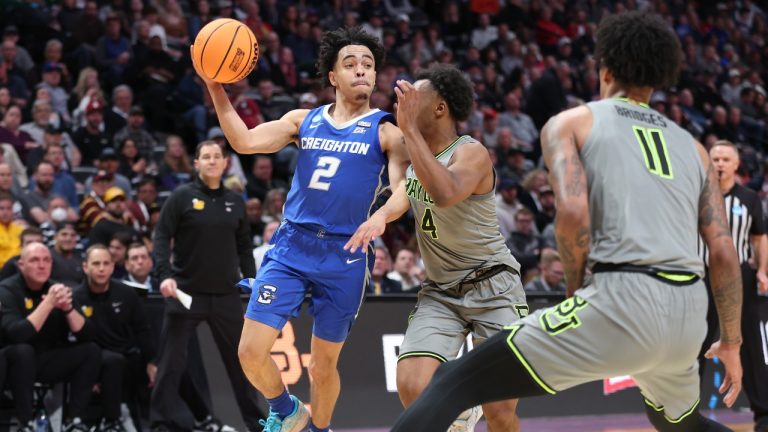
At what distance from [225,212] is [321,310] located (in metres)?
2.86

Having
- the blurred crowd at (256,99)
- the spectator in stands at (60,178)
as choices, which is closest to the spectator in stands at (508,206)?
the blurred crowd at (256,99)

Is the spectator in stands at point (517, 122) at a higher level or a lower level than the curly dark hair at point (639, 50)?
lower

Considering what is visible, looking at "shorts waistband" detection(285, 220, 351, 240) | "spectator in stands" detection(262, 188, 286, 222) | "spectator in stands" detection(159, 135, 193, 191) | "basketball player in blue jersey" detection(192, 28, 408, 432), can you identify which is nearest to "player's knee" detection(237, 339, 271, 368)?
"basketball player in blue jersey" detection(192, 28, 408, 432)

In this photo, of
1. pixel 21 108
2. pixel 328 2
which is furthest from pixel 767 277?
pixel 328 2

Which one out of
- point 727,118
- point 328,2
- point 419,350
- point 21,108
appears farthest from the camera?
point 727,118

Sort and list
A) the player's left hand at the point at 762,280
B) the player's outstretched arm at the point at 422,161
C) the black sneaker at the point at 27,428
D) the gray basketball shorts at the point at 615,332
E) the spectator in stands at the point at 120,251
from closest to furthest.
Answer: the gray basketball shorts at the point at 615,332, the player's outstretched arm at the point at 422,161, the black sneaker at the point at 27,428, the player's left hand at the point at 762,280, the spectator in stands at the point at 120,251

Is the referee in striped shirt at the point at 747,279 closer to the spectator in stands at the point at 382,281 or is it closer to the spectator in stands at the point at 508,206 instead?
the spectator in stands at the point at 382,281

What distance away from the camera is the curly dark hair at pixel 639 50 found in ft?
12.8

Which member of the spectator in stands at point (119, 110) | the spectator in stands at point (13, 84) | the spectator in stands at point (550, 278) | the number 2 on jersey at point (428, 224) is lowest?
the spectator in stands at point (550, 278)

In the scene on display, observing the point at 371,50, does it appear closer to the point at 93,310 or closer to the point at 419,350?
the point at 419,350

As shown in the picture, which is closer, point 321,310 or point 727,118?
point 321,310

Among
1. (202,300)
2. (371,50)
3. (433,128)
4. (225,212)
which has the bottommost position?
(202,300)

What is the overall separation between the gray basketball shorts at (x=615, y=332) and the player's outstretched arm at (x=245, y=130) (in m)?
2.58

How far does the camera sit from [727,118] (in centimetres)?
1956
